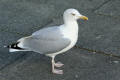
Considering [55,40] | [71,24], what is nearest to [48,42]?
[55,40]

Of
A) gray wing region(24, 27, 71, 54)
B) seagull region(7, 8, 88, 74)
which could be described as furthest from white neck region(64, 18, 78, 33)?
gray wing region(24, 27, 71, 54)

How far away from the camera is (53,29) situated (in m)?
3.96

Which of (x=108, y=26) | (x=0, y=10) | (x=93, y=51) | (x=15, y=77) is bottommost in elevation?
(x=15, y=77)

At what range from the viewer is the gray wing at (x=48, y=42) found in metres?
3.80

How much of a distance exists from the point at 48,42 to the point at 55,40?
0.12 metres

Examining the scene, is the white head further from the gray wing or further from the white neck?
the gray wing

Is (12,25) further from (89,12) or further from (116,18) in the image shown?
(116,18)

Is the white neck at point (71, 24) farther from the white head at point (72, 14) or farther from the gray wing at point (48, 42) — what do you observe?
the gray wing at point (48, 42)

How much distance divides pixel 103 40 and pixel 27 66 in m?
1.64

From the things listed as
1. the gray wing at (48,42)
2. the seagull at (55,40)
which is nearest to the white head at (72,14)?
the seagull at (55,40)

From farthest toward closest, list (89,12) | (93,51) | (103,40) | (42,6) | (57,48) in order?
(42,6)
(89,12)
(103,40)
(93,51)
(57,48)

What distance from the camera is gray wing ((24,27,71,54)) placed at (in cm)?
380

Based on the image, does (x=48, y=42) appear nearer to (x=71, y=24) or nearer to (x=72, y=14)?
(x=71, y=24)

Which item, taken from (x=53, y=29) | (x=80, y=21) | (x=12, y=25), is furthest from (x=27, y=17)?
(x=53, y=29)
